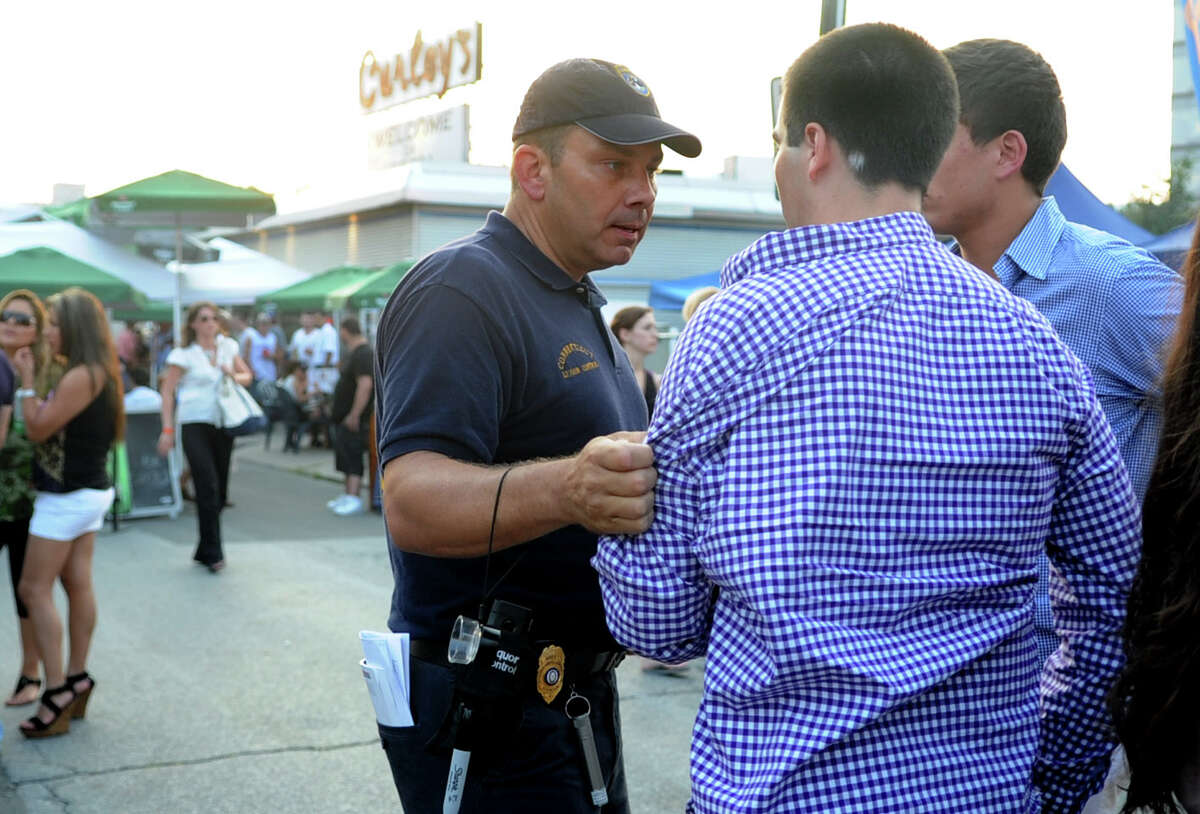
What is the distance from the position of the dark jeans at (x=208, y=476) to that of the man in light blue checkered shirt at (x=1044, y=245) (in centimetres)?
763

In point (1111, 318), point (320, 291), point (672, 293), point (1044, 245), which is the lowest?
point (320, 291)

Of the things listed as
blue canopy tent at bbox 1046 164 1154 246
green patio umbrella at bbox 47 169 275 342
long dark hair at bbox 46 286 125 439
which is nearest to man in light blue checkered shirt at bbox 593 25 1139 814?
blue canopy tent at bbox 1046 164 1154 246

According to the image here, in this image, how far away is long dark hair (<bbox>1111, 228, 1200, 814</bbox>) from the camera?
157 centimetres

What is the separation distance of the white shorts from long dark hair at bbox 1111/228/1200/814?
515 cm

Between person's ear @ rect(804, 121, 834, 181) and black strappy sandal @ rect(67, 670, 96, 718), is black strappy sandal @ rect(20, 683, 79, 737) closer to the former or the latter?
black strappy sandal @ rect(67, 670, 96, 718)

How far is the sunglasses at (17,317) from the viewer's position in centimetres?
597

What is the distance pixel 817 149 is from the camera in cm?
174

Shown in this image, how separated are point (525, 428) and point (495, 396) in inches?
5.7

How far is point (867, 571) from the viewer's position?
158cm

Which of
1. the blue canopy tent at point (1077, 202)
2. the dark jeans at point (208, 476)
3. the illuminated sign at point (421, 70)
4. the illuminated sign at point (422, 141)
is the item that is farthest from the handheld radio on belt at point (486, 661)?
the illuminated sign at point (421, 70)

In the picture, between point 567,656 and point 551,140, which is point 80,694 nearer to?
point 567,656

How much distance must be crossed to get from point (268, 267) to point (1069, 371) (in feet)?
61.8

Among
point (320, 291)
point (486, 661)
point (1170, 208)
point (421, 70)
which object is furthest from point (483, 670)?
point (1170, 208)

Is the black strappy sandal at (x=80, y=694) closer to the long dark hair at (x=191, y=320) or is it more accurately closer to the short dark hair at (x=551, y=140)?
the short dark hair at (x=551, y=140)
